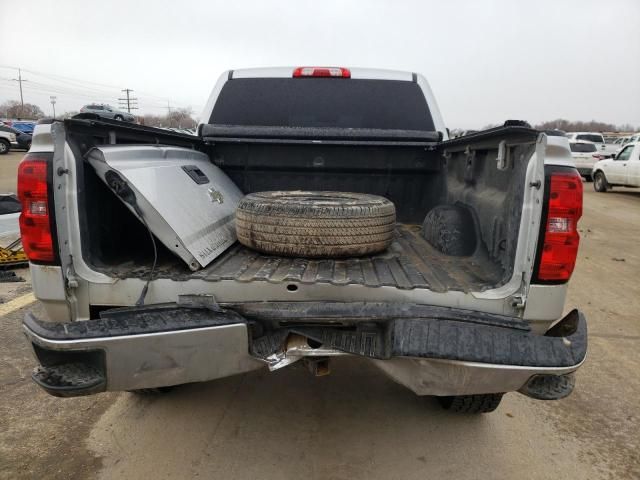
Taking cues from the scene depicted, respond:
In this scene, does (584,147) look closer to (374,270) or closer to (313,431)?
(374,270)

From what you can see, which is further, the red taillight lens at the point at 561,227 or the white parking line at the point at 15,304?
the white parking line at the point at 15,304

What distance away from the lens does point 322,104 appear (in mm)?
4344

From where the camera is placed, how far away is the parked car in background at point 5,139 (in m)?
24.8

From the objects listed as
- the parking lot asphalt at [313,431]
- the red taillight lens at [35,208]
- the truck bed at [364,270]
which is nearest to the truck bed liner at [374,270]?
the truck bed at [364,270]

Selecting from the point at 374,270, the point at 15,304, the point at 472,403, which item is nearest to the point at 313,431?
the point at 472,403

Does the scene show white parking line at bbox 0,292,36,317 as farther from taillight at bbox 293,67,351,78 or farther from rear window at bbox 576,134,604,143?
rear window at bbox 576,134,604,143

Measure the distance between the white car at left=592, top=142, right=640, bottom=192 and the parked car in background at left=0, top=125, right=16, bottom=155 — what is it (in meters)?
27.2

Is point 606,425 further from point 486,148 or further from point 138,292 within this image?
point 138,292

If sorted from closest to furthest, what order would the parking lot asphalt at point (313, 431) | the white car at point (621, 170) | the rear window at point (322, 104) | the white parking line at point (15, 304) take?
the parking lot asphalt at point (313, 431), the rear window at point (322, 104), the white parking line at point (15, 304), the white car at point (621, 170)

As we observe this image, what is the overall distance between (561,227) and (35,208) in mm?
2329

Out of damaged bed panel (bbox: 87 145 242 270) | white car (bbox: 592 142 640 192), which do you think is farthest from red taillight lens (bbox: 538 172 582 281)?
white car (bbox: 592 142 640 192)

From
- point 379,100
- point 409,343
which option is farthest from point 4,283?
point 409,343

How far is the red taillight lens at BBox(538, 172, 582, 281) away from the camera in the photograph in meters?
2.13

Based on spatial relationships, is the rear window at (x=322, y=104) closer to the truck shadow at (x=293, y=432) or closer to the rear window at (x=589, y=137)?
the truck shadow at (x=293, y=432)
